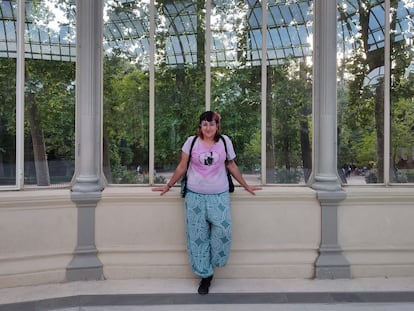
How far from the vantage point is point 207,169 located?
2967 mm

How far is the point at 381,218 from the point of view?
3.33m

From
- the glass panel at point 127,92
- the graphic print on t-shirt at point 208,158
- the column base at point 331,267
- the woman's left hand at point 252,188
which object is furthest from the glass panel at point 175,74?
the column base at point 331,267

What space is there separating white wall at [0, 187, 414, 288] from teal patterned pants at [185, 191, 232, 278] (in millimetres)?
271

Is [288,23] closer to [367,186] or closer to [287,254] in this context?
[367,186]

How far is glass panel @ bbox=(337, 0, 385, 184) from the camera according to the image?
11.4 feet

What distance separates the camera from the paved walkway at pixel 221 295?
2.73 metres

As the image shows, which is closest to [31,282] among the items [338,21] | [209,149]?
[209,149]

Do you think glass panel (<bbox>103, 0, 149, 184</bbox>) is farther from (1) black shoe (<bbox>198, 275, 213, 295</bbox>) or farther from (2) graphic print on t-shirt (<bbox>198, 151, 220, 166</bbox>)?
(1) black shoe (<bbox>198, 275, 213, 295</bbox>)

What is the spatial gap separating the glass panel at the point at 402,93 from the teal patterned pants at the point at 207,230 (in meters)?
1.70

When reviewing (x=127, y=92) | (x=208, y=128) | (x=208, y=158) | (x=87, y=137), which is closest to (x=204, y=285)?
(x=208, y=158)

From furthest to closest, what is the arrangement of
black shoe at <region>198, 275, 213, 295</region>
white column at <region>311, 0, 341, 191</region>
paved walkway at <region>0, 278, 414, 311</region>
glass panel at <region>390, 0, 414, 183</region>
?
glass panel at <region>390, 0, 414, 183</region>, white column at <region>311, 0, 341, 191</region>, black shoe at <region>198, 275, 213, 295</region>, paved walkway at <region>0, 278, 414, 311</region>

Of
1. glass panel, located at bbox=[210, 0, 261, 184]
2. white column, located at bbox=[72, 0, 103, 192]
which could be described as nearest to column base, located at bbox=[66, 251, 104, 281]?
white column, located at bbox=[72, 0, 103, 192]

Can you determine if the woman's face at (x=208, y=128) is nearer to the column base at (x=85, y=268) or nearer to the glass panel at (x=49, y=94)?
the glass panel at (x=49, y=94)

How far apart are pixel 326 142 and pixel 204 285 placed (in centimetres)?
162
